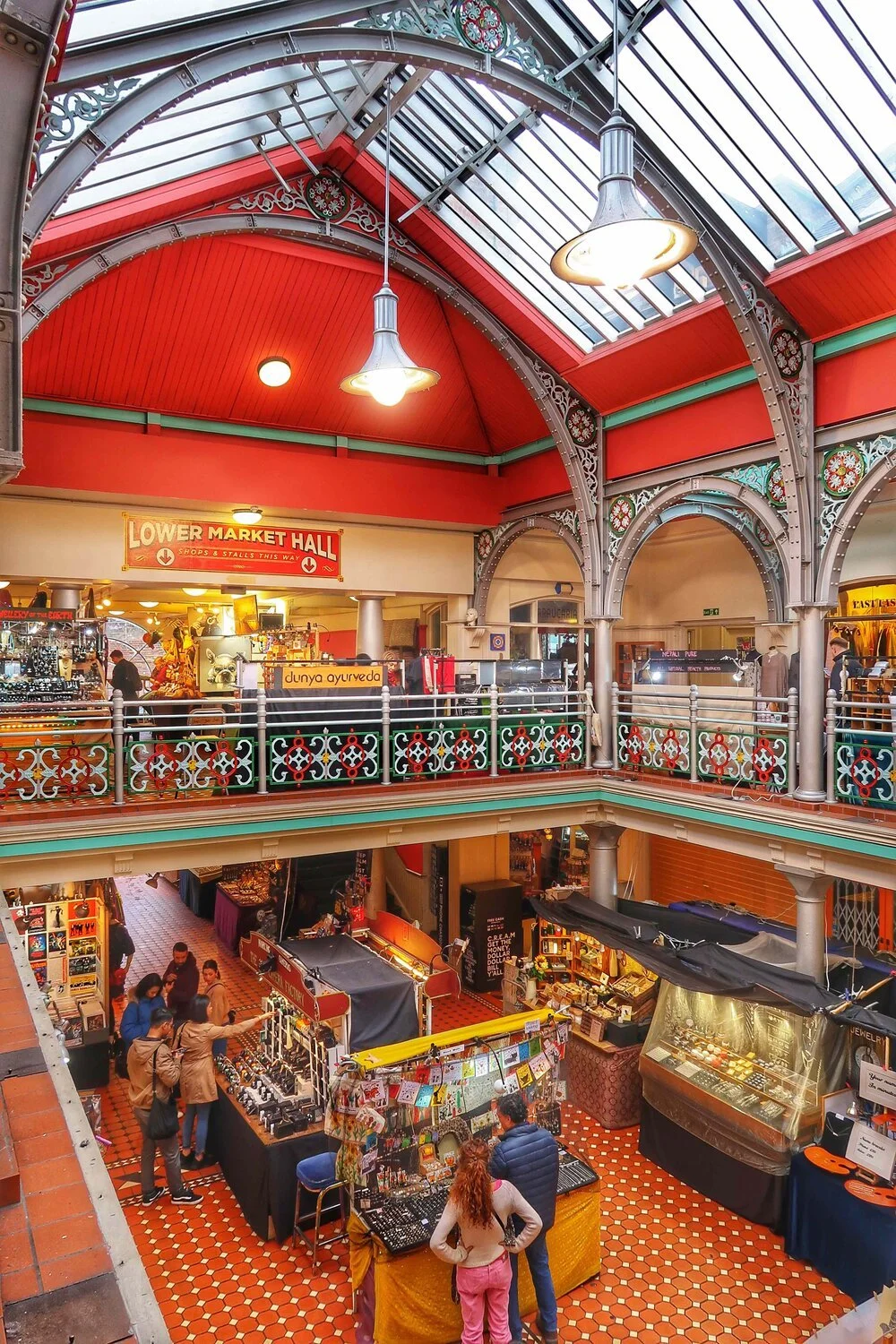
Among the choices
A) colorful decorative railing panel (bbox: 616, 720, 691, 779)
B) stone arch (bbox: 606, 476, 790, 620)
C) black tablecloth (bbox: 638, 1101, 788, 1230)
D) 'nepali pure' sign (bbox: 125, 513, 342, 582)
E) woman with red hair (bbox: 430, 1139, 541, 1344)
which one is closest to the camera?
woman with red hair (bbox: 430, 1139, 541, 1344)

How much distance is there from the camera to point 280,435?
1150 centimetres

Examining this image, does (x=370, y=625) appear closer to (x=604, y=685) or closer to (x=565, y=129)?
(x=604, y=685)

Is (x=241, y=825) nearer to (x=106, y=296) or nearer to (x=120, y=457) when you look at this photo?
(x=120, y=457)

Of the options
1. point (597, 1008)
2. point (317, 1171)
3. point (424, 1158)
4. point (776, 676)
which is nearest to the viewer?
point (424, 1158)

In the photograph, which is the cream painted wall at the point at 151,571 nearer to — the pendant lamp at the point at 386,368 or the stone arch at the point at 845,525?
the pendant lamp at the point at 386,368

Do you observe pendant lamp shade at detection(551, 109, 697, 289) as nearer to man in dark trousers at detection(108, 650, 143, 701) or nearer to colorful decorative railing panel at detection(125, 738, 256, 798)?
colorful decorative railing panel at detection(125, 738, 256, 798)

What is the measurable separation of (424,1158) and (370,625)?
796 cm

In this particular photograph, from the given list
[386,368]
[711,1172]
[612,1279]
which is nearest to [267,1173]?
[612,1279]

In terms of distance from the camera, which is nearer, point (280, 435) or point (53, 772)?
point (53, 772)

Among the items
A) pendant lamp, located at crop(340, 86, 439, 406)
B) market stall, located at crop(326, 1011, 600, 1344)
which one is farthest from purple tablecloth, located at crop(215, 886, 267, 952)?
pendant lamp, located at crop(340, 86, 439, 406)

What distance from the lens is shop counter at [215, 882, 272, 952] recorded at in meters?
14.1

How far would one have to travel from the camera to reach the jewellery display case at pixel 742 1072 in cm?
726

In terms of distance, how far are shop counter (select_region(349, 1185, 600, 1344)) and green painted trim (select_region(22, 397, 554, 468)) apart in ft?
30.0

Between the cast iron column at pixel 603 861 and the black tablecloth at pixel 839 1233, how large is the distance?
415 cm
